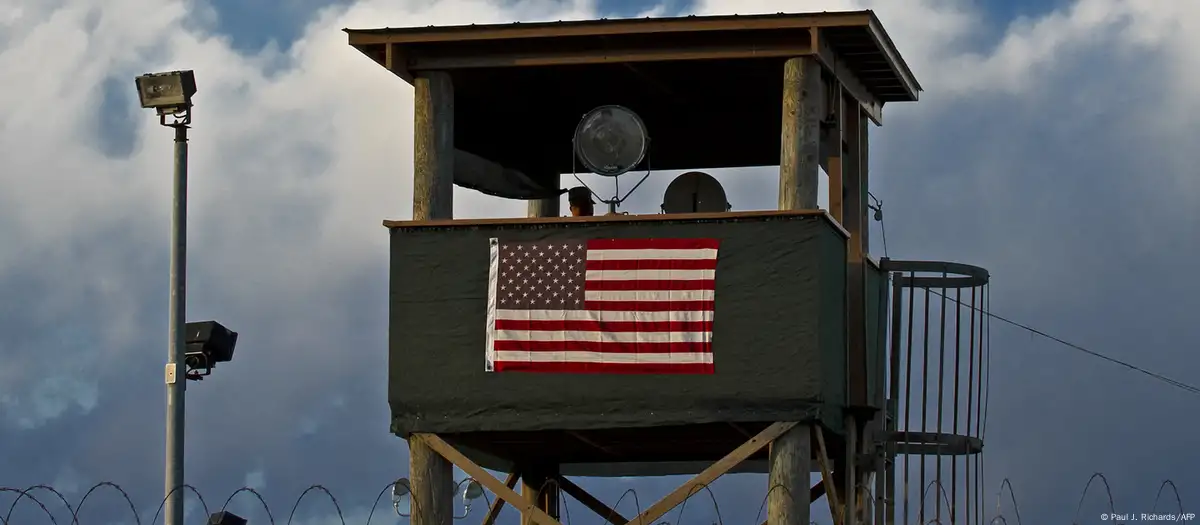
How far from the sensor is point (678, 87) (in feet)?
81.8

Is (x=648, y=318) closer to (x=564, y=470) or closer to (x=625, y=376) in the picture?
(x=625, y=376)

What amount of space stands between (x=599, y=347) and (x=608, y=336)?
14cm

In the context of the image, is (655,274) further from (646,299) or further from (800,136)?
(800,136)

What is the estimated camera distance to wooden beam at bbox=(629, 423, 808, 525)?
21984mm

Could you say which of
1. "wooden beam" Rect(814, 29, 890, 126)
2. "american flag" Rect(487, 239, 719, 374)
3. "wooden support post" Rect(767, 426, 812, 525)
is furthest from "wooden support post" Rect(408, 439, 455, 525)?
"wooden beam" Rect(814, 29, 890, 126)

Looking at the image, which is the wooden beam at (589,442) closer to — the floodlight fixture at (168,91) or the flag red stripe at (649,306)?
the flag red stripe at (649,306)

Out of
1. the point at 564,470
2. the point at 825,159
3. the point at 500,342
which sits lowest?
the point at 564,470

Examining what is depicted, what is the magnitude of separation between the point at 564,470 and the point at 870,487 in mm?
4119

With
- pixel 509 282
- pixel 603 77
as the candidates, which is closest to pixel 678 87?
pixel 603 77

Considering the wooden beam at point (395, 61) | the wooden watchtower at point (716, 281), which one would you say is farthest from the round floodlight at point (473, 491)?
the wooden beam at point (395, 61)

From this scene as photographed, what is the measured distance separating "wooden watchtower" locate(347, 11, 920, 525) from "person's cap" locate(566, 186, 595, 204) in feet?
4.15

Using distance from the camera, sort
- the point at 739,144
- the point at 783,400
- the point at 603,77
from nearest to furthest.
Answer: the point at 783,400
the point at 603,77
the point at 739,144

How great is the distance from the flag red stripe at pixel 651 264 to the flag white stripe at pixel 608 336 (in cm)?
64

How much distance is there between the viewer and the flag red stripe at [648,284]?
22.2 metres
